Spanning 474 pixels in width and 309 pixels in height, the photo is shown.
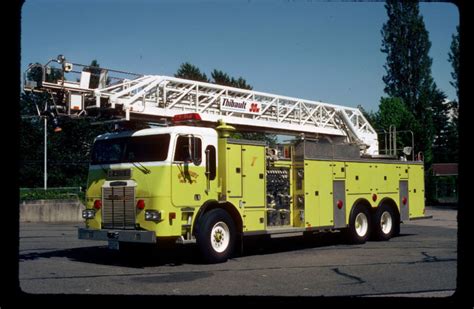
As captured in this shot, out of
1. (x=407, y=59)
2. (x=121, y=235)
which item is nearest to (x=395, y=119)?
(x=407, y=59)

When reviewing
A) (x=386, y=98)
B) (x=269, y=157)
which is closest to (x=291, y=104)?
(x=269, y=157)

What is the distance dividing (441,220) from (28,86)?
66.6 feet

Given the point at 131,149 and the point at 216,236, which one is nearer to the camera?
the point at 216,236

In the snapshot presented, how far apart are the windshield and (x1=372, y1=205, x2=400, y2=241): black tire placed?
7859 mm

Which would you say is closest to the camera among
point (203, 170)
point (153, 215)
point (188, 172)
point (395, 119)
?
point (153, 215)

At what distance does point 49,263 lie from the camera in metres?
11.8

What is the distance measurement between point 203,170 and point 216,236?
146cm

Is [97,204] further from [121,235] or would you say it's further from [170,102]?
[170,102]

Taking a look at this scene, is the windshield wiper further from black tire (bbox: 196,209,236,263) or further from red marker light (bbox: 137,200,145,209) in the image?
black tire (bbox: 196,209,236,263)

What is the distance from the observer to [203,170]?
12.2 m

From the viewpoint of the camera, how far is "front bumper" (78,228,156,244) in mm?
11125

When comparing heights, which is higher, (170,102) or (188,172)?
(170,102)

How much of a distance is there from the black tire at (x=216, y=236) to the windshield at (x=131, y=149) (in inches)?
65.2

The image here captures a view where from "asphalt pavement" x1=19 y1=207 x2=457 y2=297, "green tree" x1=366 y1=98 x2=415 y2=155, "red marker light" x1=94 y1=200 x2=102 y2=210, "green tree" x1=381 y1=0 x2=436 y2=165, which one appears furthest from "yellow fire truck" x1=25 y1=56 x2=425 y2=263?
"green tree" x1=381 y1=0 x2=436 y2=165
